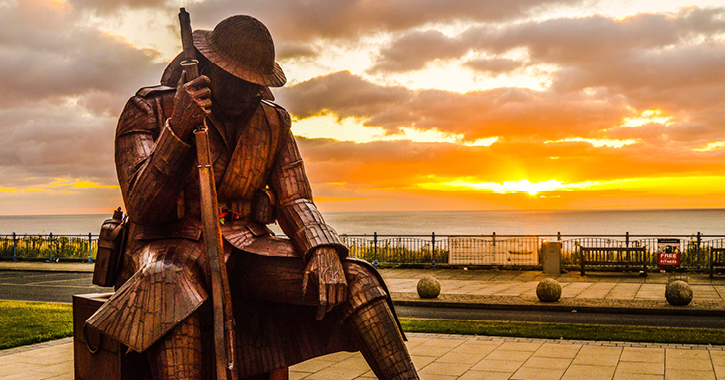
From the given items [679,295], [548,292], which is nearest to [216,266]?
[548,292]

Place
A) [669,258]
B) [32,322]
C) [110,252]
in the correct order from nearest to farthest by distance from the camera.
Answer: [110,252]
[32,322]
[669,258]

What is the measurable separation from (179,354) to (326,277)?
85cm

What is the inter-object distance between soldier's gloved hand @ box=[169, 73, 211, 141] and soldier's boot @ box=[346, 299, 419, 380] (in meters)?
1.36

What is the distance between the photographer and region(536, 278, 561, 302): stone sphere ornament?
12953 millimetres

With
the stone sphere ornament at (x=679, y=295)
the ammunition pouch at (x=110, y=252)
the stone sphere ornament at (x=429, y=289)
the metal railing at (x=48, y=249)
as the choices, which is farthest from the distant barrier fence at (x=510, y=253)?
the ammunition pouch at (x=110, y=252)

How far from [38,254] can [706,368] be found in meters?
28.6

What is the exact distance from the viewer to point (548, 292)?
12922mm

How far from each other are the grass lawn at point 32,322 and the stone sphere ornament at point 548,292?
9119mm

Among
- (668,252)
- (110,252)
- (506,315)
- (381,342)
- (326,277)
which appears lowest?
(506,315)

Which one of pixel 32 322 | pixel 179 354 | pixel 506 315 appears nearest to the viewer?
pixel 179 354

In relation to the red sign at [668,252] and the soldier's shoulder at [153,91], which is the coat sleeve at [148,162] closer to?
the soldier's shoulder at [153,91]

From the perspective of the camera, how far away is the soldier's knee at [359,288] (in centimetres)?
341

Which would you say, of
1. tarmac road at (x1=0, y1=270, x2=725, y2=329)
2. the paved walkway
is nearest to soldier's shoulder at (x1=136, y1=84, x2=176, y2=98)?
the paved walkway

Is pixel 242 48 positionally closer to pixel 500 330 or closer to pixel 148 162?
pixel 148 162
